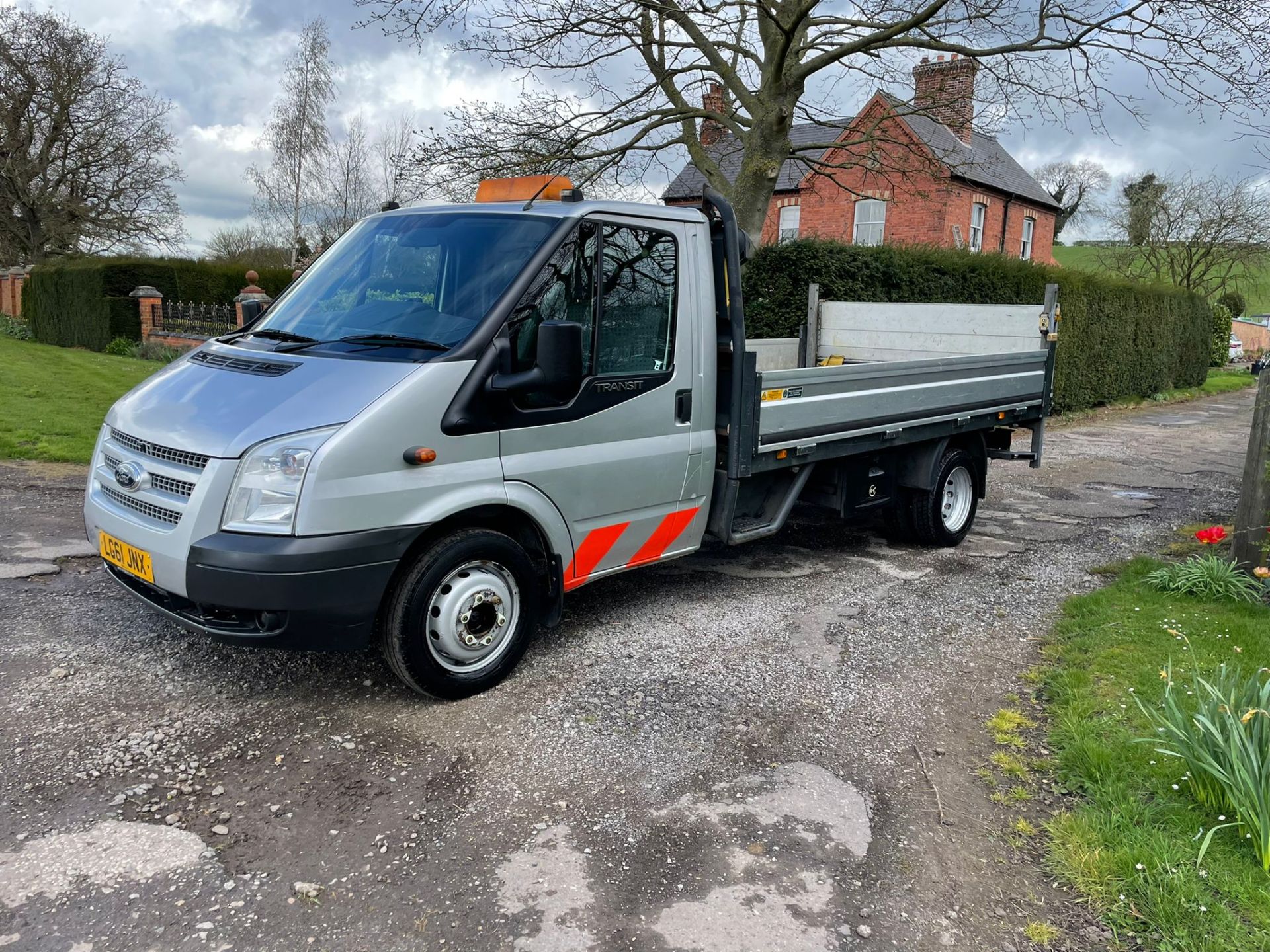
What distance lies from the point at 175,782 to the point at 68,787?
0.36 meters

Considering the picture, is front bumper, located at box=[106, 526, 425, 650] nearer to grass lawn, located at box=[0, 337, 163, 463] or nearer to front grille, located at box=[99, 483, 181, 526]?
front grille, located at box=[99, 483, 181, 526]

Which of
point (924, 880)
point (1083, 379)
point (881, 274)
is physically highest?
point (881, 274)

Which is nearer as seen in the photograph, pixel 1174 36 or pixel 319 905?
pixel 319 905

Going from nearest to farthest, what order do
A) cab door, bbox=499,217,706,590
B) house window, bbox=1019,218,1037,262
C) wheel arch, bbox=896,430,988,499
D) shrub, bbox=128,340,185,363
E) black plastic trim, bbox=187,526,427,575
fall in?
black plastic trim, bbox=187,526,427,575
cab door, bbox=499,217,706,590
wheel arch, bbox=896,430,988,499
shrub, bbox=128,340,185,363
house window, bbox=1019,218,1037,262

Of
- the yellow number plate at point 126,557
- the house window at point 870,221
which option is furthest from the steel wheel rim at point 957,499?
the house window at point 870,221

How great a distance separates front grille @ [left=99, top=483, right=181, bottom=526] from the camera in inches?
149

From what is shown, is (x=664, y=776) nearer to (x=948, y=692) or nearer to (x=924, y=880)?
(x=924, y=880)

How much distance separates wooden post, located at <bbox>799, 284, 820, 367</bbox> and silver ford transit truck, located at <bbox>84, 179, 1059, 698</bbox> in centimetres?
247

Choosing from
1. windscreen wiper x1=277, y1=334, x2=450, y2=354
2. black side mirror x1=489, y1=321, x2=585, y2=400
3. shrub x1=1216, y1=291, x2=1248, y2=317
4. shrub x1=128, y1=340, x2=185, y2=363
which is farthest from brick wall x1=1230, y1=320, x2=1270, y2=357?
windscreen wiper x1=277, y1=334, x2=450, y2=354

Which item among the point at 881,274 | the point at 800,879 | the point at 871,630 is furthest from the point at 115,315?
the point at 800,879

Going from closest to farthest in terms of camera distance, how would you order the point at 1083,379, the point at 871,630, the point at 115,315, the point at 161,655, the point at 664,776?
1. the point at 664,776
2. the point at 161,655
3. the point at 871,630
4. the point at 1083,379
5. the point at 115,315

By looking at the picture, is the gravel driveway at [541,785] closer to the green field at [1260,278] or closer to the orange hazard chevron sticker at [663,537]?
the orange hazard chevron sticker at [663,537]

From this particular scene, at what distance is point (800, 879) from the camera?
9.94 feet

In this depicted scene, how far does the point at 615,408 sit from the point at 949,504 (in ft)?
12.5
